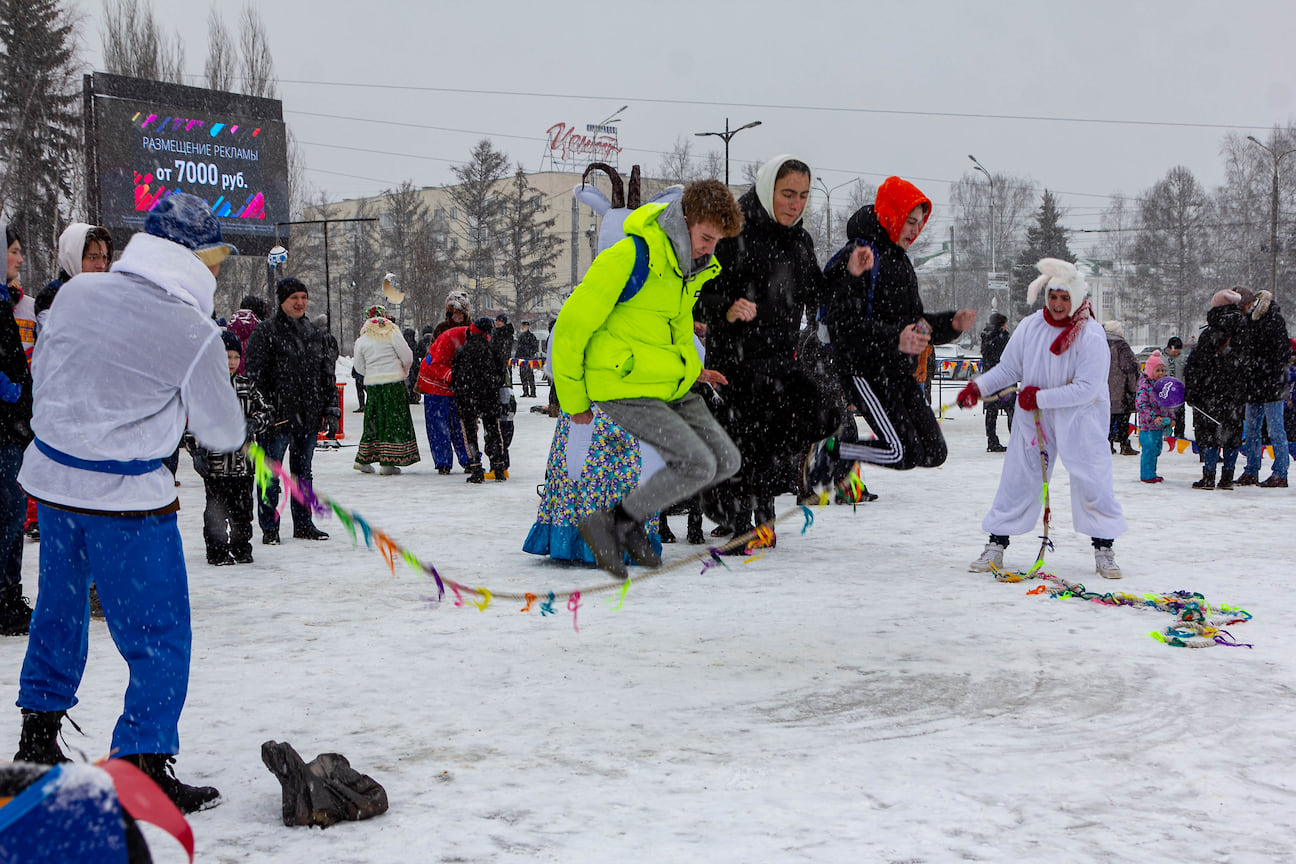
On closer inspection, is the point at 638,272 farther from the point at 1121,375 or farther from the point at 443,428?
the point at 1121,375

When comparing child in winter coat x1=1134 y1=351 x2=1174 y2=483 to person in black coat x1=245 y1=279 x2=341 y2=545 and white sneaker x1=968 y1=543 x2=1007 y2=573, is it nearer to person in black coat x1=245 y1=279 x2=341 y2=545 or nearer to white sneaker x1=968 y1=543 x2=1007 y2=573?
white sneaker x1=968 y1=543 x2=1007 y2=573

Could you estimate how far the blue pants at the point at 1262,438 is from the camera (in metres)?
11.5

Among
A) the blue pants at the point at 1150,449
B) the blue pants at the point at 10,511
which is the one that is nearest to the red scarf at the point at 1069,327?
the blue pants at the point at 10,511

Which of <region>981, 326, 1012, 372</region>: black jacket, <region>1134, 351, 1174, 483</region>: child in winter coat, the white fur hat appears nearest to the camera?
the white fur hat

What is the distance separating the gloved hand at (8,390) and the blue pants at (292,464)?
2.67m

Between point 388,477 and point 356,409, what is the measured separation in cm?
1252

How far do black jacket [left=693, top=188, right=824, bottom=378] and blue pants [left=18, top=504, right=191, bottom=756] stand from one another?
314cm

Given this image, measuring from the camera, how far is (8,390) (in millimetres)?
5062

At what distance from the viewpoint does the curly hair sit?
443 cm

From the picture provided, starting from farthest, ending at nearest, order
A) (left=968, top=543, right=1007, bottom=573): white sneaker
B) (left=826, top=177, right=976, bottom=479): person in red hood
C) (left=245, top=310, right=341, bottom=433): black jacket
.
Answer: (left=245, top=310, right=341, bottom=433): black jacket
(left=968, top=543, right=1007, bottom=573): white sneaker
(left=826, top=177, right=976, bottom=479): person in red hood

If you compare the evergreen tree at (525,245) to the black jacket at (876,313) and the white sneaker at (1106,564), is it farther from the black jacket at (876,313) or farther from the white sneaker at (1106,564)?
the black jacket at (876,313)

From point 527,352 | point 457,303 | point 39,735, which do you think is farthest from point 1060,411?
point 527,352

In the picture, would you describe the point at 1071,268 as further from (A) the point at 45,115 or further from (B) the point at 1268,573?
(A) the point at 45,115

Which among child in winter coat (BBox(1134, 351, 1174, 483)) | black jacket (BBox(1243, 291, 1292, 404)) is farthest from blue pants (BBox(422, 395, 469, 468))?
black jacket (BBox(1243, 291, 1292, 404))
